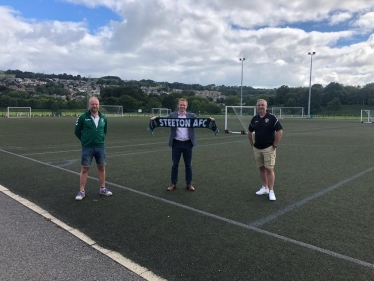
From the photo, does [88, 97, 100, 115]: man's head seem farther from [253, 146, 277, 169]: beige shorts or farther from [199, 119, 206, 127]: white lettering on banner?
[253, 146, 277, 169]: beige shorts

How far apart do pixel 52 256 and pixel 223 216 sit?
8.33 ft

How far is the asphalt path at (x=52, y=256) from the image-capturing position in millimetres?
Answer: 3199

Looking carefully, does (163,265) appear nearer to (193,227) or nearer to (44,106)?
(193,227)

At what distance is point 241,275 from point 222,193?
10.5ft

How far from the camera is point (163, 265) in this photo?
11.2 feet

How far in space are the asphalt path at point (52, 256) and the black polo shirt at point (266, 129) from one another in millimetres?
3524

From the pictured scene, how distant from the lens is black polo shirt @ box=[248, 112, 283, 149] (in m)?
5.93

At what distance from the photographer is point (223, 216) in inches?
197

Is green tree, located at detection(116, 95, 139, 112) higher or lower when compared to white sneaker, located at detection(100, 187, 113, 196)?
higher

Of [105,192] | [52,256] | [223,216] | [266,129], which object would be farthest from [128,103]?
[52,256]

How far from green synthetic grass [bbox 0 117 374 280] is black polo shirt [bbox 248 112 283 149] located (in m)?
1.08

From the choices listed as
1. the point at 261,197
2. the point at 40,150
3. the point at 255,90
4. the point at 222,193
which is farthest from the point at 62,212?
the point at 255,90

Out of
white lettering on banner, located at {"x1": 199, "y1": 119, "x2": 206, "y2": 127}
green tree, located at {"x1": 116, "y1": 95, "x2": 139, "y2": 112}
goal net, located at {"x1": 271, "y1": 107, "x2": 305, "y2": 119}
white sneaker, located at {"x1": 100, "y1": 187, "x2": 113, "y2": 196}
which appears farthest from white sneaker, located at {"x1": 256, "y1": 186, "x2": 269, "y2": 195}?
green tree, located at {"x1": 116, "y1": 95, "x2": 139, "y2": 112}

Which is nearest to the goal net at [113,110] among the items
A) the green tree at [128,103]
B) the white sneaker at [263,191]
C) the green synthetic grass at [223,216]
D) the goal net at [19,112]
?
the goal net at [19,112]
